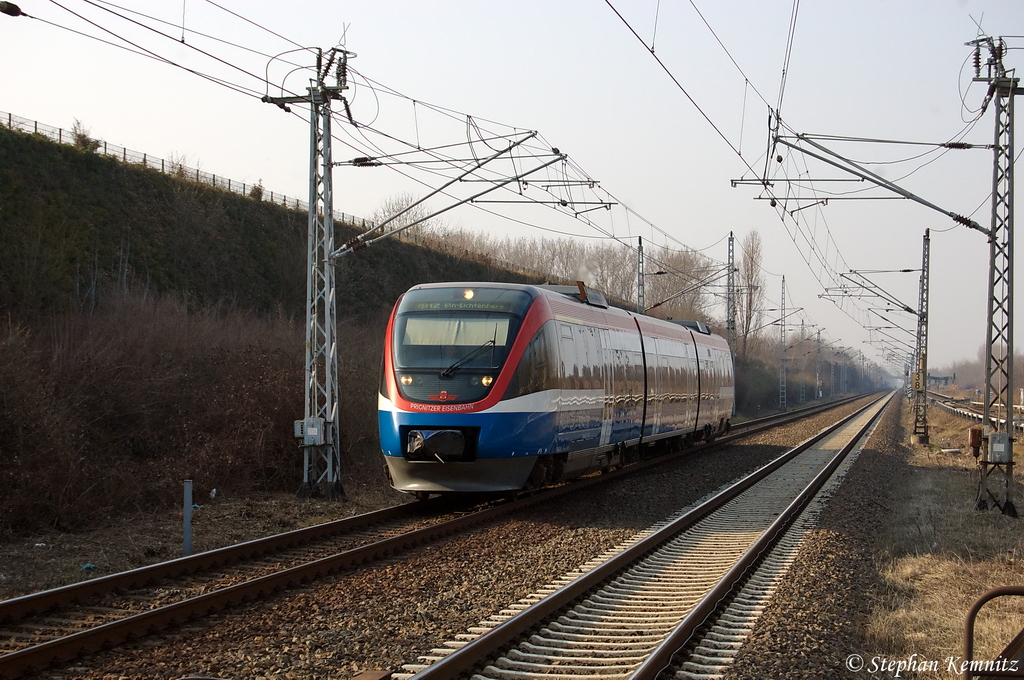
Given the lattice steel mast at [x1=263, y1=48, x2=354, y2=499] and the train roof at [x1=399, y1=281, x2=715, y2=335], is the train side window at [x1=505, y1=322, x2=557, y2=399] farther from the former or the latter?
Answer: the lattice steel mast at [x1=263, y1=48, x2=354, y2=499]

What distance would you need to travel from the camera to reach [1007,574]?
10.6 m

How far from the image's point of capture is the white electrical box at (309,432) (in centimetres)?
1570

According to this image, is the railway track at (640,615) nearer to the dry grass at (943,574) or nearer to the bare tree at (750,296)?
the dry grass at (943,574)

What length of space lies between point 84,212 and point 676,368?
21407 mm

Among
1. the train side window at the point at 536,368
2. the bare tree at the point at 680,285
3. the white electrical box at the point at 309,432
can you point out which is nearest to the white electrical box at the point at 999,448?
the train side window at the point at 536,368

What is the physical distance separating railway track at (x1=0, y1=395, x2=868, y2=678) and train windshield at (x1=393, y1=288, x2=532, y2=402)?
197cm

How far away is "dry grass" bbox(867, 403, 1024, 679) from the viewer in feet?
26.0

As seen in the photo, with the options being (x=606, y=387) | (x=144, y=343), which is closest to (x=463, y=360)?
(x=606, y=387)

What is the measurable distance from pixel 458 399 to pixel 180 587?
209 inches

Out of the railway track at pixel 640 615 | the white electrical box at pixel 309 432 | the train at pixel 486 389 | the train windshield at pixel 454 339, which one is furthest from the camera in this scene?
the white electrical box at pixel 309 432

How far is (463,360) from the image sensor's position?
13688mm

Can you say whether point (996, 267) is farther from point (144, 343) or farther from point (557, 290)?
point (144, 343)

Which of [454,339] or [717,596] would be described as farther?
[454,339]

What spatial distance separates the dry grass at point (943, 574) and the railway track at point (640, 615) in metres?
1.30
